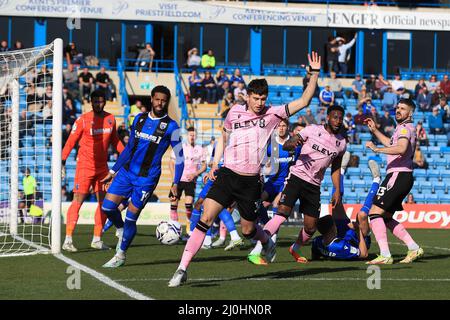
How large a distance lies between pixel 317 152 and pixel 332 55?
26.2 meters

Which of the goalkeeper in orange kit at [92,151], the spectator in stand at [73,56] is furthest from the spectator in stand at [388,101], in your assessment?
the goalkeeper in orange kit at [92,151]

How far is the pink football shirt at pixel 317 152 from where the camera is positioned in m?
13.2

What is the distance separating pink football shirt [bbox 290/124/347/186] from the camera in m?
13.2

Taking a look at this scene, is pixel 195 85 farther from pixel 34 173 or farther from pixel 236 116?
pixel 236 116

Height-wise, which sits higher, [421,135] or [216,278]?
[421,135]

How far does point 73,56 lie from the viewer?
35.6 metres

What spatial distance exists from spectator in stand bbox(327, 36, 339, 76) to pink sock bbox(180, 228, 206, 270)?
28667 millimetres

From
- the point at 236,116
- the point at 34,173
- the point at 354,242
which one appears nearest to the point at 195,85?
the point at 34,173

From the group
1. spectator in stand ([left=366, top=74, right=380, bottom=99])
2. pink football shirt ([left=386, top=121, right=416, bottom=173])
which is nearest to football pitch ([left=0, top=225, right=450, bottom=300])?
pink football shirt ([left=386, top=121, right=416, bottom=173])

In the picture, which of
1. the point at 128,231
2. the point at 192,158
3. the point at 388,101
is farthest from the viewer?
the point at 388,101

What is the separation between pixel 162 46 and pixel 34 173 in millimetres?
15032

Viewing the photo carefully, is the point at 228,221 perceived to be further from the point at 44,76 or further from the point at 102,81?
the point at 102,81

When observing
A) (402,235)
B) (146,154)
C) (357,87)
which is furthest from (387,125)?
(146,154)

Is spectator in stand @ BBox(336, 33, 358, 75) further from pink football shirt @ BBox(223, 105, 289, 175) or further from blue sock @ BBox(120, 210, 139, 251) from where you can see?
pink football shirt @ BBox(223, 105, 289, 175)
